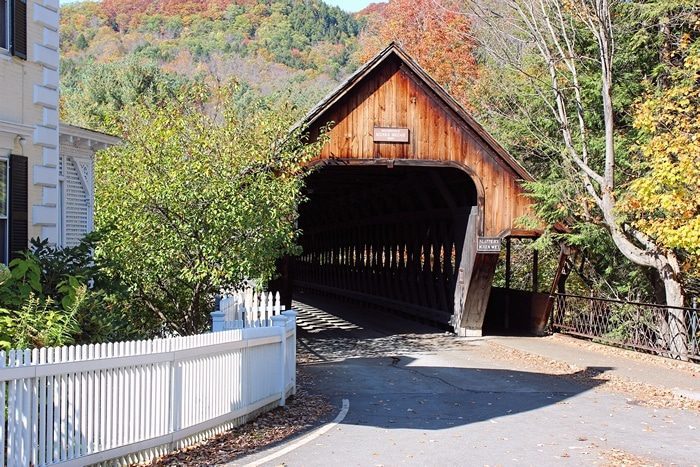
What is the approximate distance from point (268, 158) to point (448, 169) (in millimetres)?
9332

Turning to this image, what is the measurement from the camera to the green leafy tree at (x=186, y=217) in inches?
536

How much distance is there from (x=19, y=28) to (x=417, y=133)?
36.7ft

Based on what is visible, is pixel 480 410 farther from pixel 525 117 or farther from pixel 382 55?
pixel 525 117

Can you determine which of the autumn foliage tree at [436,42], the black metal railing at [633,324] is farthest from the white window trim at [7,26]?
the autumn foliage tree at [436,42]

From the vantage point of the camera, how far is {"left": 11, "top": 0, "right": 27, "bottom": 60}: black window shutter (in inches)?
459

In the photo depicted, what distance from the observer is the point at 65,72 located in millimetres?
67250

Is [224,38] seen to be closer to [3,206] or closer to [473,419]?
[3,206]

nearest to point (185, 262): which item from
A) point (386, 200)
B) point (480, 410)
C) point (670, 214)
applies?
point (480, 410)

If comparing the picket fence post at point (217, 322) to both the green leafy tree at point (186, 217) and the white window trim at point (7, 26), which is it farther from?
the white window trim at point (7, 26)

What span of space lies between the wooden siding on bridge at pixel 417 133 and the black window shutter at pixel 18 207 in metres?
8.91

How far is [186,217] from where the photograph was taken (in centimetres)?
1380

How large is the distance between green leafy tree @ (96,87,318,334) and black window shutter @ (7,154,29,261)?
1138 mm

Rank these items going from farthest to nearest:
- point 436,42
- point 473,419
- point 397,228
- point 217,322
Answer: point 436,42
point 397,228
point 217,322
point 473,419

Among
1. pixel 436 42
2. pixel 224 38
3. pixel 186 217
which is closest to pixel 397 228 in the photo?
pixel 186 217
